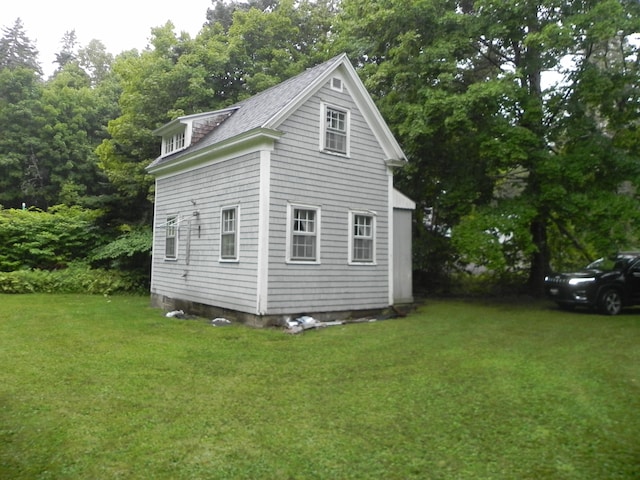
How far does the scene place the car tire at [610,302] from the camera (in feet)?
39.0

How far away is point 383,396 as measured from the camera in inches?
207

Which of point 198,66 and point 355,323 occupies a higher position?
point 198,66

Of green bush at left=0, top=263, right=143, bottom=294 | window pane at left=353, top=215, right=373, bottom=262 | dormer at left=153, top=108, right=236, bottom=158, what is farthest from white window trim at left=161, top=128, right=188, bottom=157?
green bush at left=0, top=263, right=143, bottom=294

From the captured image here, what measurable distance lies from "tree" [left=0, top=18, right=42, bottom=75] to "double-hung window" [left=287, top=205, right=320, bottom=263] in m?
48.4

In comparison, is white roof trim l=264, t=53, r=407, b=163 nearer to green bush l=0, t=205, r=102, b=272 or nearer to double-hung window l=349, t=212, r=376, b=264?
double-hung window l=349, t=212, r=376, b=264

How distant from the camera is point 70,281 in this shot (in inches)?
693

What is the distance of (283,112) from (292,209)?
2.17m

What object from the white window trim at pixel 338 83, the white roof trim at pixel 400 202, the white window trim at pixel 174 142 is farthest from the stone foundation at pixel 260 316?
the white window trim at pixel 338 83

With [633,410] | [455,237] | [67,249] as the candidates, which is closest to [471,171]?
[455,237]

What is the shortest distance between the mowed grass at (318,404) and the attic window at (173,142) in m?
7.04

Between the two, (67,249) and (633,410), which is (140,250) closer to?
(67,249)

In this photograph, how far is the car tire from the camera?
468 inches

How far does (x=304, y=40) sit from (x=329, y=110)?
50.6 ft

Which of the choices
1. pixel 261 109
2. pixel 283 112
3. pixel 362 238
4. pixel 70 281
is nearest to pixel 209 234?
pixel 261 109
